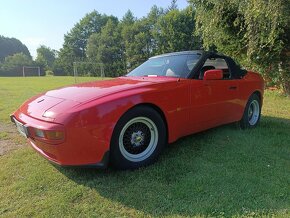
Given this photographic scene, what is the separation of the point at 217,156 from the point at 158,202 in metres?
1.38

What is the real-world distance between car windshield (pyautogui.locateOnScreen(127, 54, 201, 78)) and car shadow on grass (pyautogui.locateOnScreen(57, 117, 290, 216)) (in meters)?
1.04

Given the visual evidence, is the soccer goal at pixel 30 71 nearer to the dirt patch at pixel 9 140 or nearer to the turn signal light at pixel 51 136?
the dirt patch at pixel 9 140

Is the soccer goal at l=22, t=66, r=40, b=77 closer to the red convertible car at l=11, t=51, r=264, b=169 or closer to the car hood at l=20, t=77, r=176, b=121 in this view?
the red convertible car at l=11, t=51, r=264, b=169

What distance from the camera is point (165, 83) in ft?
11.8

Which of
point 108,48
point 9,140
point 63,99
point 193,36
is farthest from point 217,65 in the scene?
point 108,48

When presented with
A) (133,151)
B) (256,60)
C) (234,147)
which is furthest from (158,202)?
(256,60)

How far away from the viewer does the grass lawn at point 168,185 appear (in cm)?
259

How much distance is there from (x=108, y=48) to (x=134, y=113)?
148 feet

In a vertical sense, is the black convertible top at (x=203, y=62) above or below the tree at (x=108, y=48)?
below

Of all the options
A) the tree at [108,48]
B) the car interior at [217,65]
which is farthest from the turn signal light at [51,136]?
the tree at [108,48]

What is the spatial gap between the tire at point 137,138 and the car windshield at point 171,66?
921mm

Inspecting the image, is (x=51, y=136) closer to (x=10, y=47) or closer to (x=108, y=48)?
(x=108, y=48)

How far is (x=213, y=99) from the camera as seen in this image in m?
4.14

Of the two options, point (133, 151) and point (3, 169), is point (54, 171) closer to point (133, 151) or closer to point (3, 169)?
point (3, 169)
